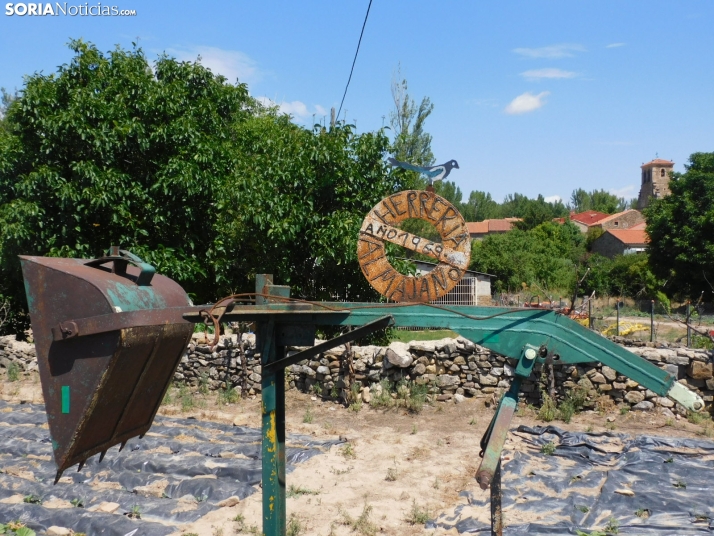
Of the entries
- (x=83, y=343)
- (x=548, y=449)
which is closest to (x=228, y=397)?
(x=548, y=449)

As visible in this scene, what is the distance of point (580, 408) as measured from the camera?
10.8 meters

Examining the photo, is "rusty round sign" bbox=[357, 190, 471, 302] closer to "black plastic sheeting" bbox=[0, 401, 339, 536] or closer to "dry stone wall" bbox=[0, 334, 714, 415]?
"black plastic sheeting" bbox=[0, 401, 339, 536]

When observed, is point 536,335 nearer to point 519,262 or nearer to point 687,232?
point 687,232

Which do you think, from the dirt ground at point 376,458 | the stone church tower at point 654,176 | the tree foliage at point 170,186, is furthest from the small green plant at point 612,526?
the stone church tower at point 654,176

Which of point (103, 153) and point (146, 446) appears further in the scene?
point (103, 153)

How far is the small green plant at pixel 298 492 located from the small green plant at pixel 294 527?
2.30 ft

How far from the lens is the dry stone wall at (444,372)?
1073 centimetres

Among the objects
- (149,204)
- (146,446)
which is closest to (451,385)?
(146,446)

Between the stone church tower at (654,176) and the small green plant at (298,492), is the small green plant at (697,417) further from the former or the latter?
the stone church tower at (654,176)

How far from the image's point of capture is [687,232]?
2889cm

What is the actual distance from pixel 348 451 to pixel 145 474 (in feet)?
8.53

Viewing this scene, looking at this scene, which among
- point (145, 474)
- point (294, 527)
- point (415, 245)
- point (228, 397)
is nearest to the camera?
point (415, 245)

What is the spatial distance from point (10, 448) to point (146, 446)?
5.70 feet

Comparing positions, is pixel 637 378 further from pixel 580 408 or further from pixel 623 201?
pixel 623 201
